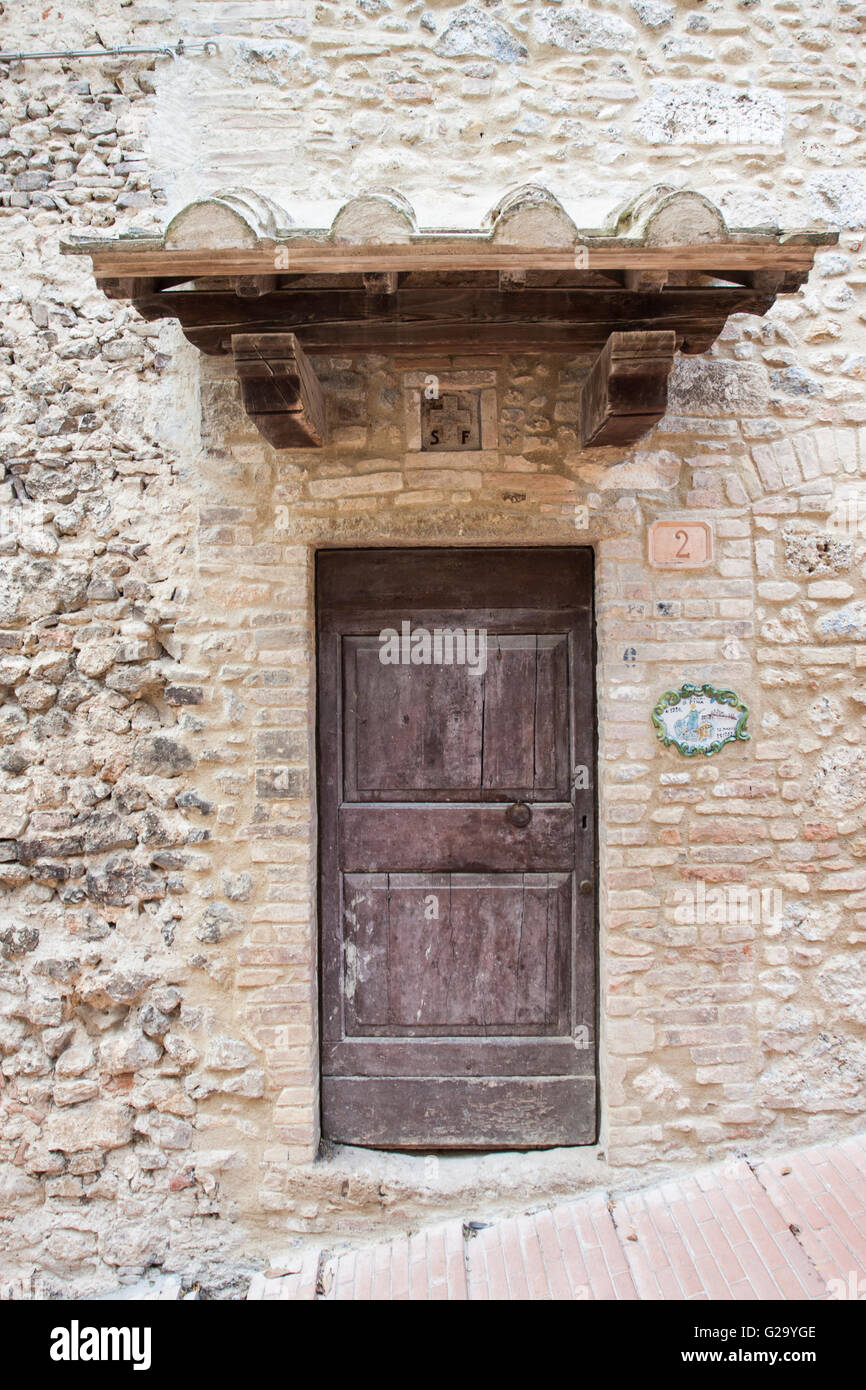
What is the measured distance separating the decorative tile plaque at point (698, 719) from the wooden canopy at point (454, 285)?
90 cm

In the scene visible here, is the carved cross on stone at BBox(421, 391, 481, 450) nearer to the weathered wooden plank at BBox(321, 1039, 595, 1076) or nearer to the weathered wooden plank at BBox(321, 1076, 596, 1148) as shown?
the weathered wooden plank at BBox(321, 1039, 595, 1076)

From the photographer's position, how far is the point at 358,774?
282 centimetres

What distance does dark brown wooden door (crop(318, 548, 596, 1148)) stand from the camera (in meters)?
2.80

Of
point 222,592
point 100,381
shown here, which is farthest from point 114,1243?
point 100,381

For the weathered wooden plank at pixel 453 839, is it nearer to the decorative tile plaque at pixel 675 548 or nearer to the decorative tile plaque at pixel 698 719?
the decorative tile plaque at pixel 698 719

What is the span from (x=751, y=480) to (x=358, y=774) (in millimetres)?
1729

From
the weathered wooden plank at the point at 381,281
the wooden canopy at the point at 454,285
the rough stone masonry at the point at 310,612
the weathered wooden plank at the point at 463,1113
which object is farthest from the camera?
the weathered wooden plank at the point at 463,1113

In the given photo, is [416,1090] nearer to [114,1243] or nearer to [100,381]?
[114,1243]

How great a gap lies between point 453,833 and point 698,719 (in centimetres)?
94

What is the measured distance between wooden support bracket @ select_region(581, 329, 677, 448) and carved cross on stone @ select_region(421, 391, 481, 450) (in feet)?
1.29

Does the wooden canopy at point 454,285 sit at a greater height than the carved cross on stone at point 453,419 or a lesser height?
greater

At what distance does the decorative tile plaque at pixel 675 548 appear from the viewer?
272 cm

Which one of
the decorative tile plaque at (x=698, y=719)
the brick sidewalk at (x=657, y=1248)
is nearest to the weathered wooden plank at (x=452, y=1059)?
the brick sidewalk at (x=657, y=1248)

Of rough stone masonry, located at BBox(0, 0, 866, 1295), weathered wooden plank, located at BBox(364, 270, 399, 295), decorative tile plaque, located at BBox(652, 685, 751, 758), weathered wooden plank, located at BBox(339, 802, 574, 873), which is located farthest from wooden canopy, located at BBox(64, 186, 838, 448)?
weathered wooden plank, located at BBox(339, 802, 574, 873)
